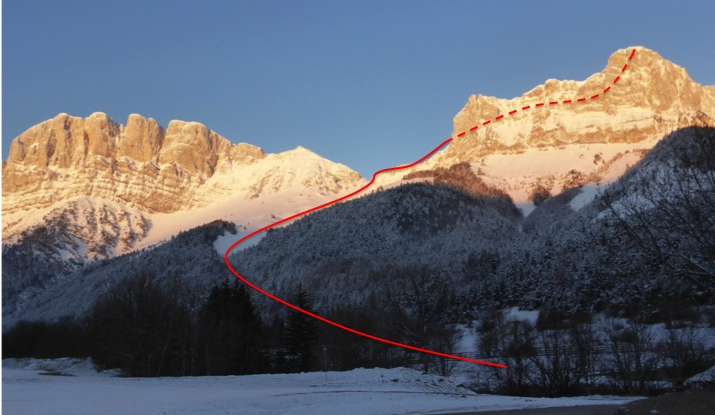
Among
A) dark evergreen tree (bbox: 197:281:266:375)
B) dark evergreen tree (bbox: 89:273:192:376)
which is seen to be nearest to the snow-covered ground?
dark evergreen tree (bbox: 197:281:266:375)

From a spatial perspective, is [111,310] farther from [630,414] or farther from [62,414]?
[630,414]

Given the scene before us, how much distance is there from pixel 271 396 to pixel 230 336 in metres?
28.4

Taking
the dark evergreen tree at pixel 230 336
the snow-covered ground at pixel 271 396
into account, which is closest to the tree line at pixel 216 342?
the dark evergreen tree at pixel 230 336

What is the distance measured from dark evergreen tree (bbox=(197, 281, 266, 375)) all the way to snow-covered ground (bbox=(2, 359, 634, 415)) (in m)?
16.2

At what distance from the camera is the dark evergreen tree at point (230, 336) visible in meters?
54.4

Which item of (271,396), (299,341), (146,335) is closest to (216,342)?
(146,335)

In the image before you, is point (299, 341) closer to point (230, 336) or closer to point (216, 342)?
point (230, 336)

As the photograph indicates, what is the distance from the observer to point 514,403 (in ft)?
94.2

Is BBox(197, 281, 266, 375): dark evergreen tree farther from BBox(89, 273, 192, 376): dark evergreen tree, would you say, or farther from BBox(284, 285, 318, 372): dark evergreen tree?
BBox(284, 285, 318, 372): dark evergreen tree

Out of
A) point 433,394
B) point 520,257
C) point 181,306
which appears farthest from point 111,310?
point 520,257

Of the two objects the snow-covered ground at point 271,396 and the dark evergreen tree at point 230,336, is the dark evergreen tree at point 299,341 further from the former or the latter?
the snow-covered ground at point 271,396

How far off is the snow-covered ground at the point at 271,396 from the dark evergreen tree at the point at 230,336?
16204mm

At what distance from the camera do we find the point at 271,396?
2770 cm

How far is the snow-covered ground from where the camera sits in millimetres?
23828
